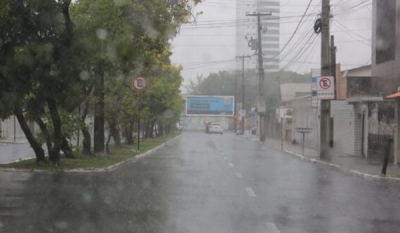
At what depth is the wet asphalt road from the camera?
30.0 feet

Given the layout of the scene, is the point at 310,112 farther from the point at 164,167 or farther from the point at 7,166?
the point at 7,166

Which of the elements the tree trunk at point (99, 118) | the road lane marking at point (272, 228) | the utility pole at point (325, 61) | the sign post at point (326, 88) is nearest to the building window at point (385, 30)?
the utility pole at point (325, 61)

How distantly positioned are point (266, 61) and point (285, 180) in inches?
1413

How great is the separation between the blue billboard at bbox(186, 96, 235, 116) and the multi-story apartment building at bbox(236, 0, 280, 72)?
135 feet

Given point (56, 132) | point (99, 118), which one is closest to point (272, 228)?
point (56, 132)

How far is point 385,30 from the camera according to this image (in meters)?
25.1

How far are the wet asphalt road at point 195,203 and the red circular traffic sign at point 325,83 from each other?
23.1 ft

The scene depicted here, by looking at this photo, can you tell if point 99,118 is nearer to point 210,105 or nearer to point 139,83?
point 139,83

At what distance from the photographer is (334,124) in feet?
107

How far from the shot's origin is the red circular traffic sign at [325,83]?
24.4 metres

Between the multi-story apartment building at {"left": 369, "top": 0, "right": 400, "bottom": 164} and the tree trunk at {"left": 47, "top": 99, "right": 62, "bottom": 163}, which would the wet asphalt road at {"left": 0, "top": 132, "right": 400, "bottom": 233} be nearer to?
the tree trunk at {"left": 47, "top": 99, "right": 62, "bottom": 163}

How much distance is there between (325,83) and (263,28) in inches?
923

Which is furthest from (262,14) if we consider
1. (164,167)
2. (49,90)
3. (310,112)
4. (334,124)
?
(49,90)

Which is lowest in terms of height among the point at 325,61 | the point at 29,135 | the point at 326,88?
the point at 29,135
